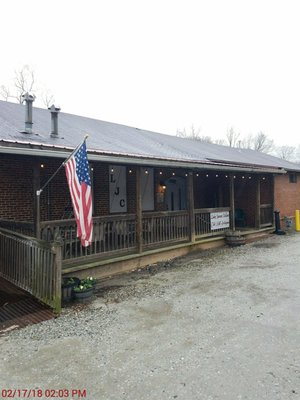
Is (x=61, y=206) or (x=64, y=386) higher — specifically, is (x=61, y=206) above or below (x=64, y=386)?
above

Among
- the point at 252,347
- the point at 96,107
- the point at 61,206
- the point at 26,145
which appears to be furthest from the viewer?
the point at 96,107

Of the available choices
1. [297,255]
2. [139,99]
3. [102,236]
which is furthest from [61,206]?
[139,99]

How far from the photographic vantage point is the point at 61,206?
9.34 meters

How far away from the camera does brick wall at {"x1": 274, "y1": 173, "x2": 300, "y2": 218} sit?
51.3 ft

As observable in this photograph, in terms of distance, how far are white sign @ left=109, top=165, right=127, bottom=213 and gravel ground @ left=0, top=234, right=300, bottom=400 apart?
4143 mm

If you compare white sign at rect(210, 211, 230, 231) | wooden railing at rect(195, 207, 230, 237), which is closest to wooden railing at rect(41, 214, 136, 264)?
wooden railing at rect(195, 207, 230, 237)

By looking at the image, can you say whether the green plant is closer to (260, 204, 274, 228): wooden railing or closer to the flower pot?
the flower pot

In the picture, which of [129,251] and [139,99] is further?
[139,99]

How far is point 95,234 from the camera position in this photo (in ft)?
24.7

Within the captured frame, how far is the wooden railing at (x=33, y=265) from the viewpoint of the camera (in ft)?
17.4

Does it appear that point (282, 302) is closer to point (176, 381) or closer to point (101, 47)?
point (176, 381)

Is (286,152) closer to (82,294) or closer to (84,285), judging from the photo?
(84,285)

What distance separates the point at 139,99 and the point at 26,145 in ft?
200

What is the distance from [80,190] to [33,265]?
1.62m
